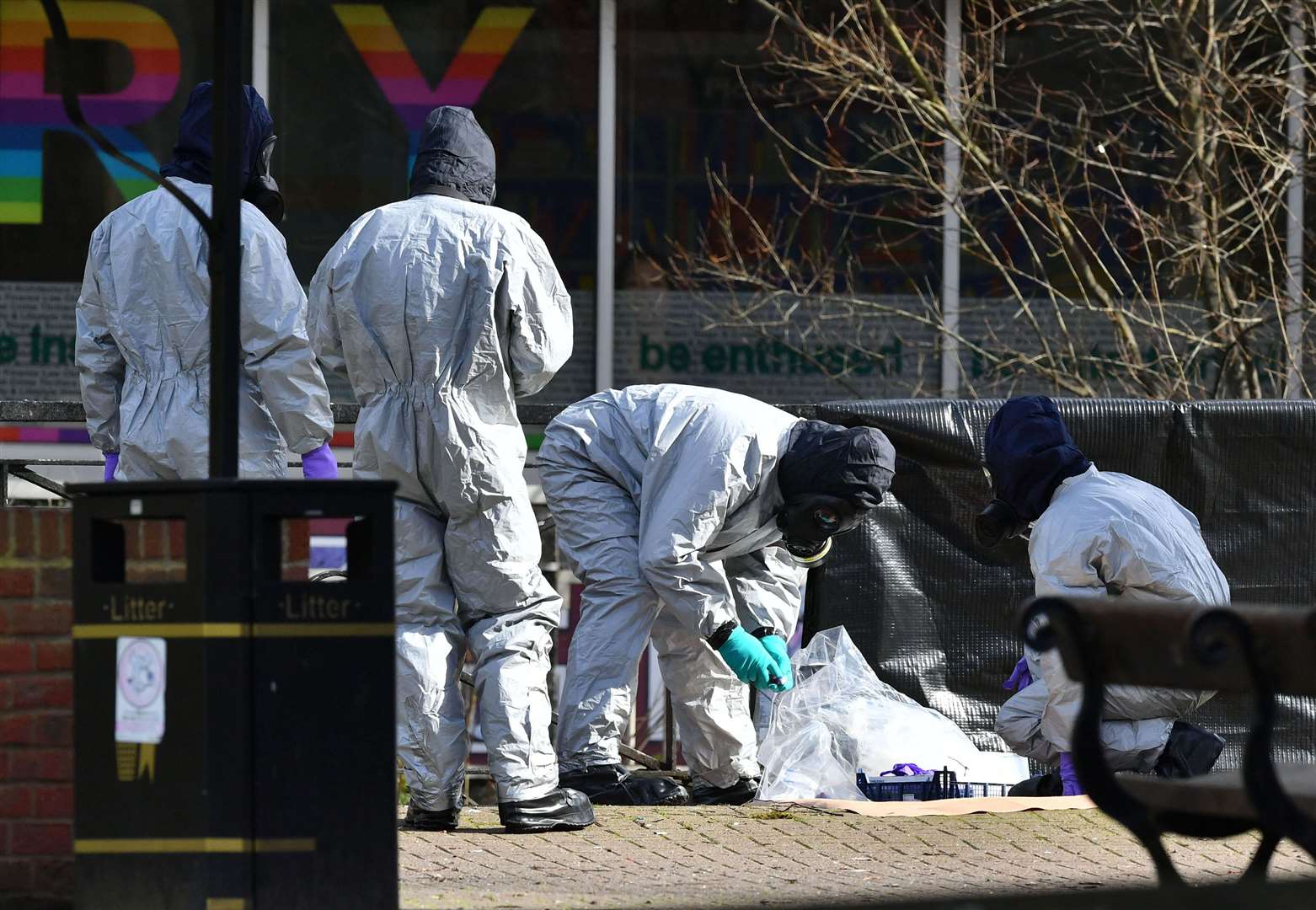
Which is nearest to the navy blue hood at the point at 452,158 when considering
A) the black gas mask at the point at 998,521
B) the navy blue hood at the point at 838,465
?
the navy blue hood at the point at 838,465

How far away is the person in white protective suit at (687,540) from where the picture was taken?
5523 mm

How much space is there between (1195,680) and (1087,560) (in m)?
2.30

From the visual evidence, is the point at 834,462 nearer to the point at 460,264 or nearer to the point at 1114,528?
the point at 1114,528

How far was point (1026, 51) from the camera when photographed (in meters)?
10.1

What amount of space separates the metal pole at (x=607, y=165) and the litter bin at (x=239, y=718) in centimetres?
684

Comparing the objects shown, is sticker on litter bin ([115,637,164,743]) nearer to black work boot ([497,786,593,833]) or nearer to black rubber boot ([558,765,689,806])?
black work boot ([497,786,593,833])

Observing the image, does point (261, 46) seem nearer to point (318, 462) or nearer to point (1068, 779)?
point (318, 462)

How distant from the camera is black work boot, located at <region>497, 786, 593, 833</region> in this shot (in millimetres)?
5074

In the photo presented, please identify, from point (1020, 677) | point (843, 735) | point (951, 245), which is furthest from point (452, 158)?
point (951, 245)

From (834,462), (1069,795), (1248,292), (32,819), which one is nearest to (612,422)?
(834,462)

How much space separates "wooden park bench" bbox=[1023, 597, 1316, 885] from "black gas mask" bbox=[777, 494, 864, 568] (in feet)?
6.80

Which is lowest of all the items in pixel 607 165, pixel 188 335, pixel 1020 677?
pixel 1020 677

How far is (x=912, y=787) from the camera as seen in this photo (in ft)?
19.4

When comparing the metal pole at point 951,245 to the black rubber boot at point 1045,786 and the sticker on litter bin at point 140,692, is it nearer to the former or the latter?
the black rubber boot at point 1045,786
